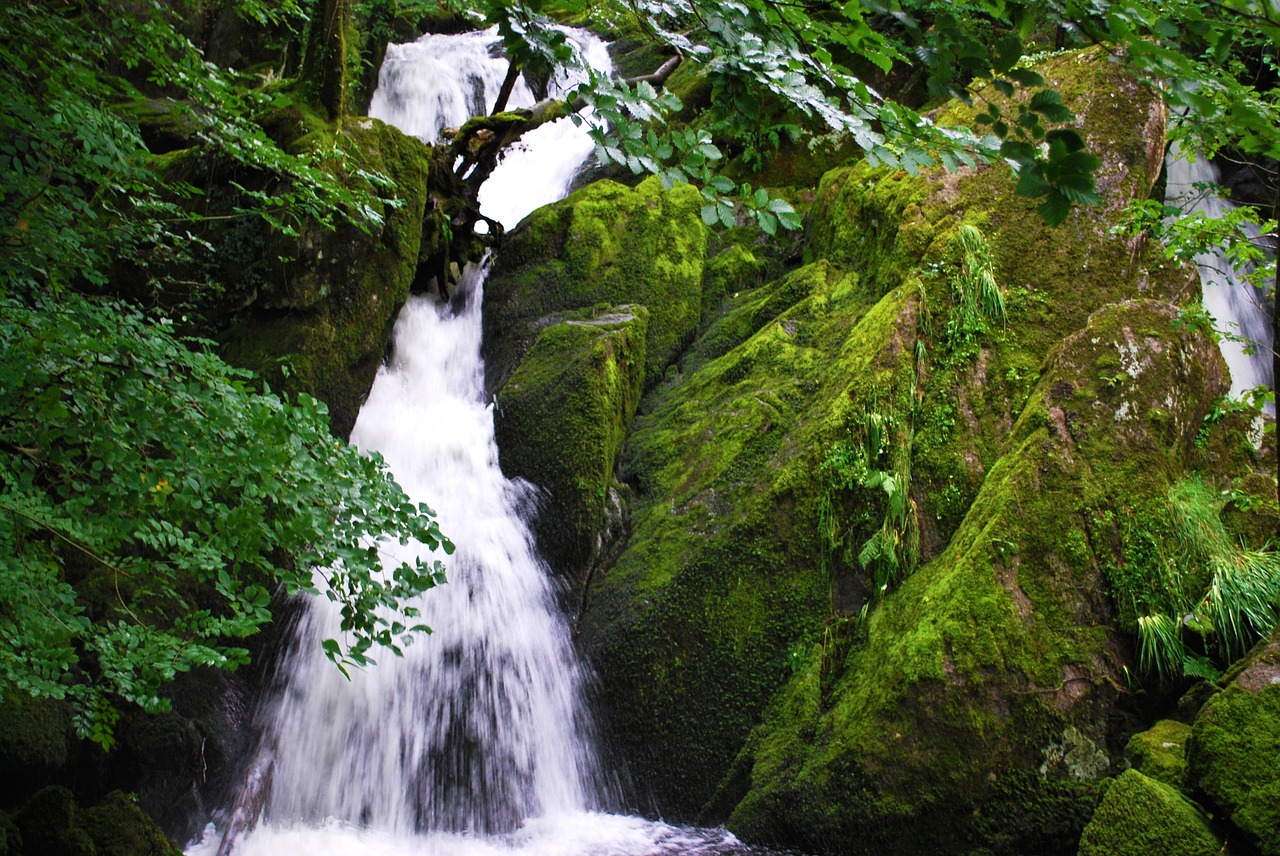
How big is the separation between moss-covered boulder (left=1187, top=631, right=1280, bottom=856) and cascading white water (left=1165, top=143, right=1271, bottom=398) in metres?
5.10

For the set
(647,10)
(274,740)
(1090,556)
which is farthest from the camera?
(274,740)

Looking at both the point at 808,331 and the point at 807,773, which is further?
the point at 808,331

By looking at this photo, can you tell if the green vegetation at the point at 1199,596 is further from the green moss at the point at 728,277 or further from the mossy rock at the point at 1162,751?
the green moss at the point at 728,277

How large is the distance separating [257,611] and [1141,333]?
5.09 meters

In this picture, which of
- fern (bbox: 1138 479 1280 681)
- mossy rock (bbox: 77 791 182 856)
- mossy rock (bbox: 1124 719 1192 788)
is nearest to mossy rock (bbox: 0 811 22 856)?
mossy rock (bbox: 77 791 182 856)

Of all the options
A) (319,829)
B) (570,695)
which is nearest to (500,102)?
(570,695)

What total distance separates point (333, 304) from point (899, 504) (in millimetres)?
4800

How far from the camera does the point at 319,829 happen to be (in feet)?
14.9

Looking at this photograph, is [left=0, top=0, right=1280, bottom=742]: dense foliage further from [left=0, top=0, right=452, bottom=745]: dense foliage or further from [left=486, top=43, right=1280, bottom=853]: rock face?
[left=486, top=43, right=1280, bottom=853]: rock face

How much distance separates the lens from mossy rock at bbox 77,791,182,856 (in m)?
3.61

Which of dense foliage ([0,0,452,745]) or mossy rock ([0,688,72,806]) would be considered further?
mossy rock ([0,688,72,806])

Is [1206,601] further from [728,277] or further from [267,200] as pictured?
[267,200]

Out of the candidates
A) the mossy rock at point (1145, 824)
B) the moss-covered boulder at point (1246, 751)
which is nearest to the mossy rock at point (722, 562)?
the mossy rock at point (1145, 824)

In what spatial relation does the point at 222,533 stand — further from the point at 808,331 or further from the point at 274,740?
the point at 808,331
